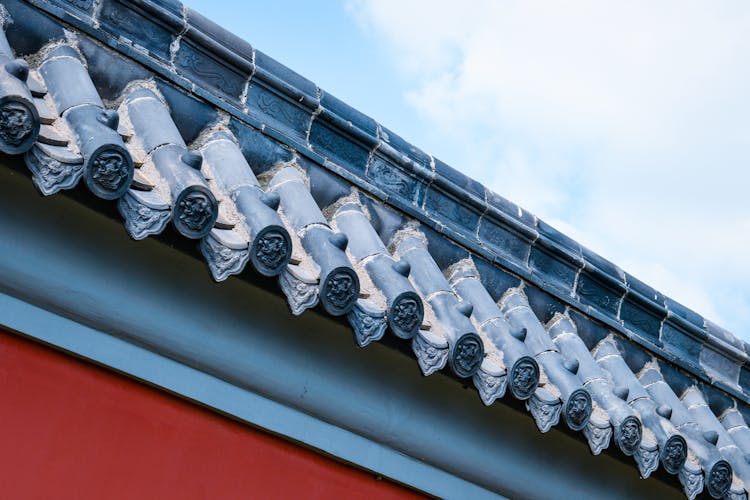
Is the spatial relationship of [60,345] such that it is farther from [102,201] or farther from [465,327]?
[465,327]

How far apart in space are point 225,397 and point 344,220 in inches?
33.9

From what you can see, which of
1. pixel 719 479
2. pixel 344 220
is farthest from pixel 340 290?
pixel 719 479

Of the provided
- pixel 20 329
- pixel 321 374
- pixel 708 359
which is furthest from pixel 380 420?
pixel 708 359

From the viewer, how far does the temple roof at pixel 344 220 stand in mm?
2850

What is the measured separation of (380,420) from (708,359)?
246 cm

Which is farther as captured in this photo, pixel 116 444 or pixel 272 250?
pixel 116 444

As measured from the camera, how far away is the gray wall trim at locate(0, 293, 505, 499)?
118 inches

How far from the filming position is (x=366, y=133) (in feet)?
13.4

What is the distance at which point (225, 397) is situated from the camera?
10.8 feet

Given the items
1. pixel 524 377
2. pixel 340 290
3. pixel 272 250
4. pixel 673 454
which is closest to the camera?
pixel 272 250

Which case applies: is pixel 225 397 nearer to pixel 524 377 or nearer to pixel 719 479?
pixel 524 377

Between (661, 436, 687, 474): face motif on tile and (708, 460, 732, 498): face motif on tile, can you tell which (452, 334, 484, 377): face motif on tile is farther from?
(708, 460, 732, 498): face motif on tile

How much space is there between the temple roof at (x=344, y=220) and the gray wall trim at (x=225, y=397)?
50cm

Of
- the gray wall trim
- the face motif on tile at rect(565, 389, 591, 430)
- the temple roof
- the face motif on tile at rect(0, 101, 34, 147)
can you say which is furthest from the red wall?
the face motif on tile at rect(565, 389, 591, 430)
